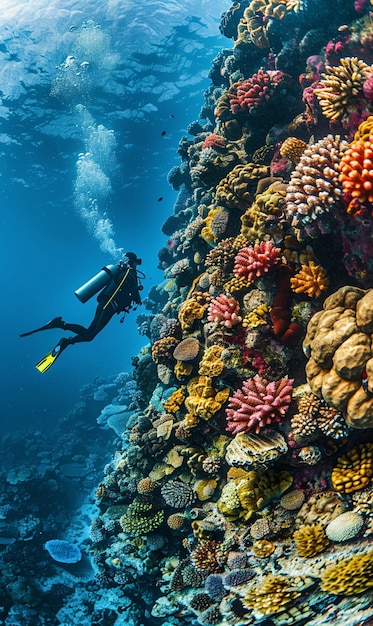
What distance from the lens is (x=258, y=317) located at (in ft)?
19.6

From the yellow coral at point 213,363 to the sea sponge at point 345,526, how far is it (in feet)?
9.16

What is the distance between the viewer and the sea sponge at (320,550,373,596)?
4.29 metres

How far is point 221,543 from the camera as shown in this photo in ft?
19.9

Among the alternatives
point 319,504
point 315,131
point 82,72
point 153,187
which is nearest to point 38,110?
point 82,72

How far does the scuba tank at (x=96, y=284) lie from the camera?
35.0 feet

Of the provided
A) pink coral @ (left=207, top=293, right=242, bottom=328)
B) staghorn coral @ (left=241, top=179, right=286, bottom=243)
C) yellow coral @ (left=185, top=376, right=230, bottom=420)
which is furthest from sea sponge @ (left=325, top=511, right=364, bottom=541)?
staghorn coral @ (left=241, top=179, right=286, bottom=243)

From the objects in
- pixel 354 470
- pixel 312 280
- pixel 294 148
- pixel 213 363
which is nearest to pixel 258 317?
pixel 312 280

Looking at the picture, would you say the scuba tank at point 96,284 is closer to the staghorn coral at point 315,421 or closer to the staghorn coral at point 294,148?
Result: the staghorn coral at point 294,148

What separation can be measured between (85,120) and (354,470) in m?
30.1

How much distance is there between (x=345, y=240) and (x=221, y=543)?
5.43 m

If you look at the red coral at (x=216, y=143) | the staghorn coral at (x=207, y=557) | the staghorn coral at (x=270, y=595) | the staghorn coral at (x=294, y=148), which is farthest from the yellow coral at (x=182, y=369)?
the red coral at (x=216, y=143)

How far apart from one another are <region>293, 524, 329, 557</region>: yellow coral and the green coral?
3.73 meters

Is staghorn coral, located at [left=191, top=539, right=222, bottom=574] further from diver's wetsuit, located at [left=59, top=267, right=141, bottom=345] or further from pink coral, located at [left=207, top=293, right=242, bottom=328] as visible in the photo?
diver's wetsuit, located at [left=59, top=267, right=141, bottom=345]

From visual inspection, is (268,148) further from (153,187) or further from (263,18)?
(153,187)
